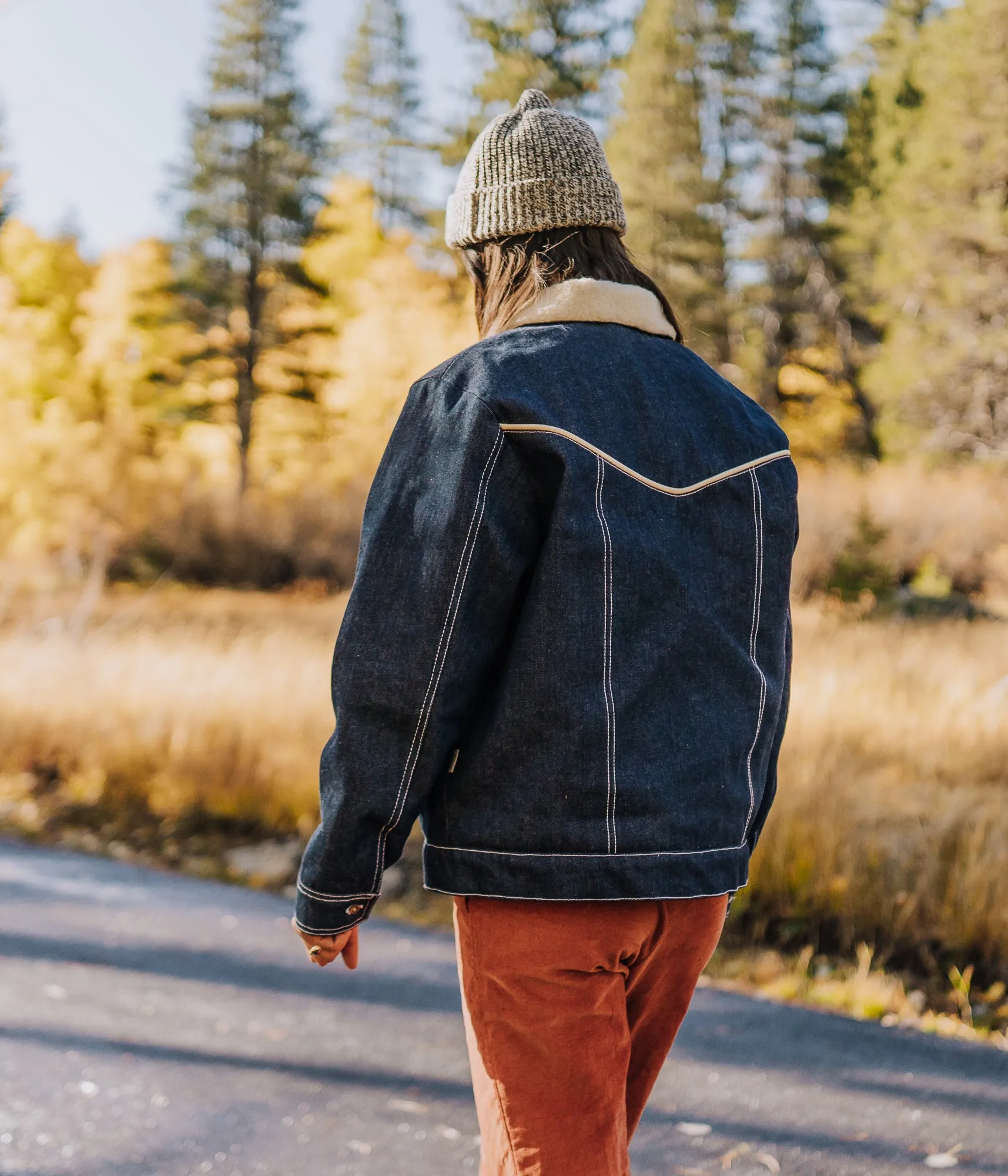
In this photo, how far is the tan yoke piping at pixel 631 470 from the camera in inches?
57.5

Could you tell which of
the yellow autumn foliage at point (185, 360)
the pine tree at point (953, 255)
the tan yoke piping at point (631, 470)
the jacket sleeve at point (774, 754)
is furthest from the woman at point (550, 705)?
the yellow autumn foliage at point (185, 360)

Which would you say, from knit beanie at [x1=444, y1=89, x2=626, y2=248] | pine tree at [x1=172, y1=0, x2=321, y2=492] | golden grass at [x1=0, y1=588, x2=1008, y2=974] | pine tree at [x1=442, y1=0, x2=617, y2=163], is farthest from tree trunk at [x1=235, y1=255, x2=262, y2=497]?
knit beanie at [x1=444, y1=89, x2=626, y2=248]

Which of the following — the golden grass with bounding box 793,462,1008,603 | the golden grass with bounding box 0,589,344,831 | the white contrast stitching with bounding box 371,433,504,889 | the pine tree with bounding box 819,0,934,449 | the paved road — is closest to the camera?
the white contrast stitching with bounding box 371,433,504,889

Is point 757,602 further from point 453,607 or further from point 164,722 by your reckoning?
point 164,722

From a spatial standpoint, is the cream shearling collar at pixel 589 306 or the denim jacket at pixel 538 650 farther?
the cream shearling collar at pixel 589 306

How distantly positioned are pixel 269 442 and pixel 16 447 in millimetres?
6998

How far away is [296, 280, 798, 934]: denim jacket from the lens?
145cm

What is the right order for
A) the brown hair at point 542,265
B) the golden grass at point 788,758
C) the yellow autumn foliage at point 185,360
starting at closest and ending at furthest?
1. the brown hair at point 542,265
2. the golden grass at point 788,758
3. the yellow autumn foliage at point 185,360

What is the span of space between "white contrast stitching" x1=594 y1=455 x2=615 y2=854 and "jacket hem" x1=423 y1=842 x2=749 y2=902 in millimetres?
36

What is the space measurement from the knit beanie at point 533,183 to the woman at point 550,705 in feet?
0.52

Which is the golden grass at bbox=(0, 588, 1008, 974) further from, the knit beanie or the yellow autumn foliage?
the yellow autumn foliage

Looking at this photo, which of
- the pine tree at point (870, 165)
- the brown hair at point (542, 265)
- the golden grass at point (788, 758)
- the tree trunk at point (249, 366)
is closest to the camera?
the brown hair at point (542, 265)

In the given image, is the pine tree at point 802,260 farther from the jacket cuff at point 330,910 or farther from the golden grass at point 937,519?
the jacket cuff at point 330,910

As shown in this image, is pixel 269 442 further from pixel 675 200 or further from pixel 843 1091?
pixel 843 1091
